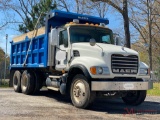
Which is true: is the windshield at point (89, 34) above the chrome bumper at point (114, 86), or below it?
above

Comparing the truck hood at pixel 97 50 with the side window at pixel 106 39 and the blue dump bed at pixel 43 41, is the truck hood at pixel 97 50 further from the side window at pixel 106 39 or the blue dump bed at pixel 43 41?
the blue dump bed at pixel 43 41

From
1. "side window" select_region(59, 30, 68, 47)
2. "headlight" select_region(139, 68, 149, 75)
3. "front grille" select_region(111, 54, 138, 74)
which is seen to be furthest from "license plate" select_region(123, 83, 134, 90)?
"side window" select_region(59, 30, 68, 47)

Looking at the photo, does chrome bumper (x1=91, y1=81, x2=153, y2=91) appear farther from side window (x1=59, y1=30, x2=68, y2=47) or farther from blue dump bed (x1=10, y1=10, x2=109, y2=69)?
blue dump bed (x1=10, y1=10, x2=109, y2=69)

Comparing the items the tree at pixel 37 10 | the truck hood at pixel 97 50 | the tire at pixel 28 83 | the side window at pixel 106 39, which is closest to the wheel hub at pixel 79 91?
the truck hood at pixel 97 50

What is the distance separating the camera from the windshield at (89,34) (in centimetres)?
954

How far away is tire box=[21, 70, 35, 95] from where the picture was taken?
39.1 feet

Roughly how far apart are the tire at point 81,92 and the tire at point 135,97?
178 cm

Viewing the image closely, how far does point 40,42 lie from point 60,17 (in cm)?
136

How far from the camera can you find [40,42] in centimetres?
1116

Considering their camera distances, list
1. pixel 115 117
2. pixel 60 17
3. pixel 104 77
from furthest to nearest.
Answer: pixel 60 17, pixel 104 77, pixel 115 117

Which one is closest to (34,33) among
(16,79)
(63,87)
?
(16,79)

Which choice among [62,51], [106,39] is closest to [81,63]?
[62,51]

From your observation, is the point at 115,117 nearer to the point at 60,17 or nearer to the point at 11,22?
the point at 60,17

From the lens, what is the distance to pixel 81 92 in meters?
8.37
